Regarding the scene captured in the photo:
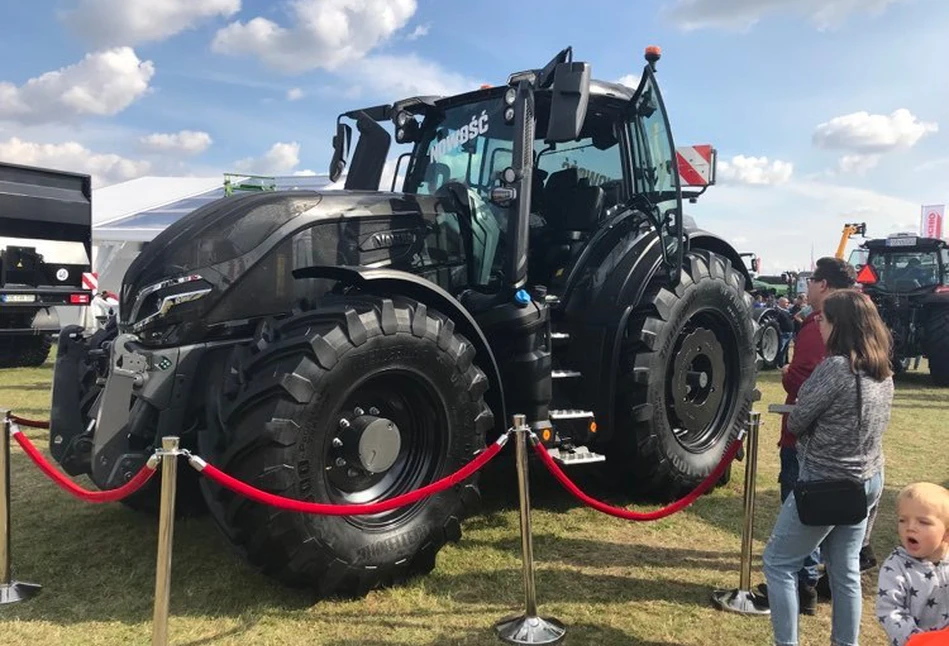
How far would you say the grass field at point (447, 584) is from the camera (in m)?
3.35

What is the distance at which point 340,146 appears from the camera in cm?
545

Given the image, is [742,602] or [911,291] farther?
[911,291]

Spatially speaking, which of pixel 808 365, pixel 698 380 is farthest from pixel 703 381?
pixel 808 365

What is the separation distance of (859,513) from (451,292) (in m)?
2.53

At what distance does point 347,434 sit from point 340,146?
2.61 meters

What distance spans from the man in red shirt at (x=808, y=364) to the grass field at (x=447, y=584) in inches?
6.7

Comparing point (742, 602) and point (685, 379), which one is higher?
point (685, 379)

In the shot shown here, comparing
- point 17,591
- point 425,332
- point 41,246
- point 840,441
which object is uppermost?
point 41,246

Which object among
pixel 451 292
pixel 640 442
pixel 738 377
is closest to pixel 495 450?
pixel 451 292

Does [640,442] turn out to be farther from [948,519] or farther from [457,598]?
[948,519]

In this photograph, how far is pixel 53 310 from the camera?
11.2 metres

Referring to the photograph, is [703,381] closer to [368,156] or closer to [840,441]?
[840,441]

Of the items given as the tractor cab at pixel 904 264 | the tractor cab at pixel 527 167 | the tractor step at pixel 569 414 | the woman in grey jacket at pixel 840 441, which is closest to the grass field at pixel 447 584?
the woman in grey jacket at pixel 840 441

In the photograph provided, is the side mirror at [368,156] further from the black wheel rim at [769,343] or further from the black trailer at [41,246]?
the black wheel rim at [769,343]
